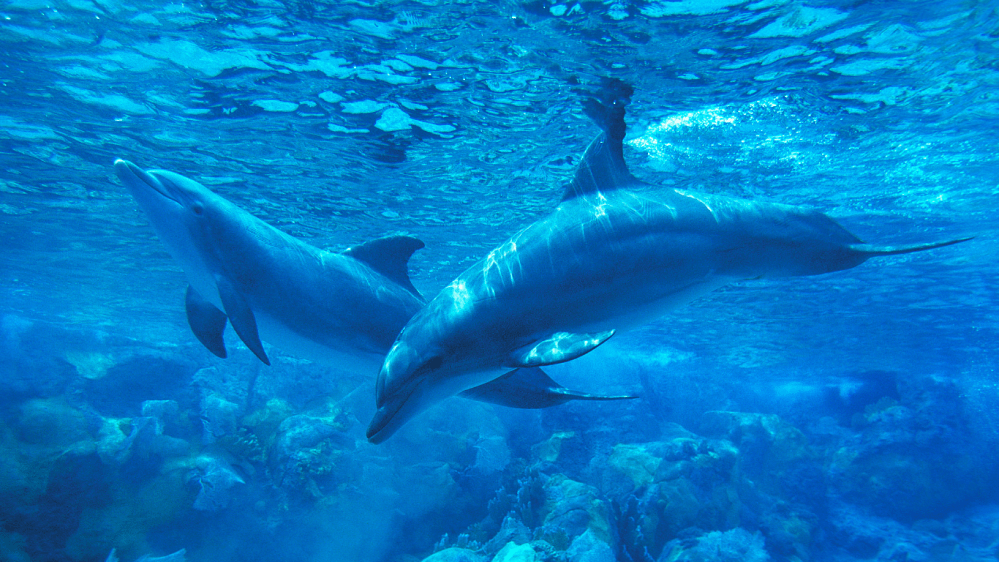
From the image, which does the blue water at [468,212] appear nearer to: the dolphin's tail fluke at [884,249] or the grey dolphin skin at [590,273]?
the grey dolphin skin at [590,273]

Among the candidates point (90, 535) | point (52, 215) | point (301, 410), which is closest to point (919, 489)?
point (301, 410)

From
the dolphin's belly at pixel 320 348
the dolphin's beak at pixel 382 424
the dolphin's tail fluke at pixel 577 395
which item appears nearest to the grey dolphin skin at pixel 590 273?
the dolphin's beak at pixel 382 424

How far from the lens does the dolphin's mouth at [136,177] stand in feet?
12.8

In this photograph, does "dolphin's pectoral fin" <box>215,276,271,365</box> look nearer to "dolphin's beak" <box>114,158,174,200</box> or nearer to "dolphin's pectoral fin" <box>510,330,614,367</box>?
"dolphin's beak" <box>114,158,174,200</box>

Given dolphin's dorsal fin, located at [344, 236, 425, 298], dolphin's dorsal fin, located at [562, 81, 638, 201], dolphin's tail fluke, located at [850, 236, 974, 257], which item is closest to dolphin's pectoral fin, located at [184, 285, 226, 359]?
dolphin's dorsal fin, located at [344, 236, 425, 298]

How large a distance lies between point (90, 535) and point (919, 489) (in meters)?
26.9

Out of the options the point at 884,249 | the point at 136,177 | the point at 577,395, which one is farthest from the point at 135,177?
the point at 884,249

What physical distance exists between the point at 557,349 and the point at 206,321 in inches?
167

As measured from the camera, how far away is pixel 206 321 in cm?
518

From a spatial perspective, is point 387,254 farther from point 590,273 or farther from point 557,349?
point 557,349

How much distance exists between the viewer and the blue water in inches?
292

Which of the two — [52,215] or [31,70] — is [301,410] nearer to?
[52,215]

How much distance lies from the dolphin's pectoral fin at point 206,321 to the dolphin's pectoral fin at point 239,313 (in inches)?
42.6

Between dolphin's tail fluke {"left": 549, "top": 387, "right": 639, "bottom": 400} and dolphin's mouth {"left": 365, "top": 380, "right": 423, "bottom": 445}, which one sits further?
dolphin's tail fluke {"left": 549, "top": 387, "right": 639, "bottom": 400}
